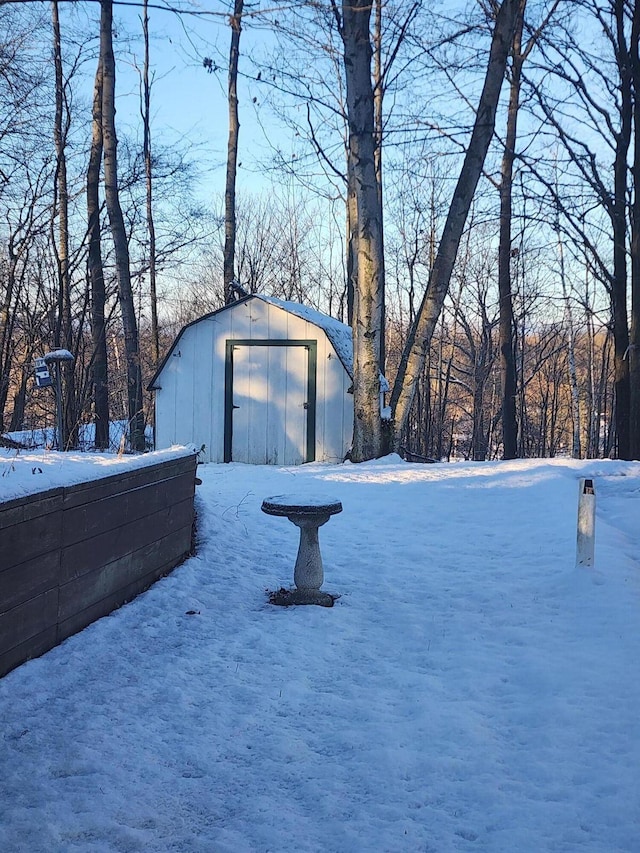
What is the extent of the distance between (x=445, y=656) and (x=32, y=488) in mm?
2589

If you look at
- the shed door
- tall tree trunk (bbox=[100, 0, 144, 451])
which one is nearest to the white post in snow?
the shed door

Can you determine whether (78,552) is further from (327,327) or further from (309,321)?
(327,327)

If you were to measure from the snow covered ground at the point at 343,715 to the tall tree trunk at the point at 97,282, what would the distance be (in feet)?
31.6

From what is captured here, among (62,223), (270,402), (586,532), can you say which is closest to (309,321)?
(270,402)

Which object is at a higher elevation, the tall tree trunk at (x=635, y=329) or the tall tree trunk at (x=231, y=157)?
the tall tree trunk at (x=231, y=157)

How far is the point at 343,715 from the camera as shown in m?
3.55

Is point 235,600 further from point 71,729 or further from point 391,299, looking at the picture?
point 391,299

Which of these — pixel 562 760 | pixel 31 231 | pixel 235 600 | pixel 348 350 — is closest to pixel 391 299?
pixel 348 350

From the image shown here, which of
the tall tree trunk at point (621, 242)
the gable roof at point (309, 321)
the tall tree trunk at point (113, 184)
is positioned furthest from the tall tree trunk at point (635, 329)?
the tall tree trunk at point (113, 184)

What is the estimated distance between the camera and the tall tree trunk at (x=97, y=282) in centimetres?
1527

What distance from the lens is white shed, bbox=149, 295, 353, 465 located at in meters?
14.0

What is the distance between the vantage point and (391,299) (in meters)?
32.8

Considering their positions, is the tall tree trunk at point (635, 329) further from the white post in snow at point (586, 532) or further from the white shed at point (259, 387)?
the white post in snow at point (586, 532)

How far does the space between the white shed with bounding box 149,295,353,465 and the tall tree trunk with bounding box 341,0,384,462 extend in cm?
166
